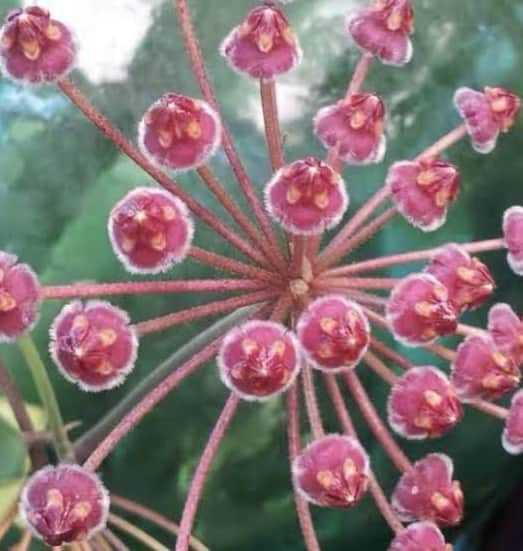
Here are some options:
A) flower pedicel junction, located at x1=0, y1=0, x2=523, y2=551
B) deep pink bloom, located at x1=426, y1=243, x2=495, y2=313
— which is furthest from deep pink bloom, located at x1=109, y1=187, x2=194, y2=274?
deep pink bloom, located at x1=426, y1=243, x2=495, y2=313

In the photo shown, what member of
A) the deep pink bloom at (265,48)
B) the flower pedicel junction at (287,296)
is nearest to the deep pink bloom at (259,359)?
the flower pedicel junction at (287,296)

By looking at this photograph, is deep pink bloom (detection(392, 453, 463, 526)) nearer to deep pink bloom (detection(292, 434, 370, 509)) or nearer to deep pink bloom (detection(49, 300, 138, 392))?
deep pink bloom (detection(292, 434, 370, 509))

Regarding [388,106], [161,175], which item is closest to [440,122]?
[388,106]

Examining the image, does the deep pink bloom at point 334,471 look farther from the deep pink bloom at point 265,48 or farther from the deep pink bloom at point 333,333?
the deep pink bloom at point 265,48

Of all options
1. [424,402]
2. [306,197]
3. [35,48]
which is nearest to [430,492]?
Result: [424,402]

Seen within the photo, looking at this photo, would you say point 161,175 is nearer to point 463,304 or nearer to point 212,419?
point 463,304

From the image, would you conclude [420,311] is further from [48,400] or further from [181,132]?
[48,400]

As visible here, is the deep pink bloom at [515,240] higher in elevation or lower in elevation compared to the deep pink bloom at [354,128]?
lower
